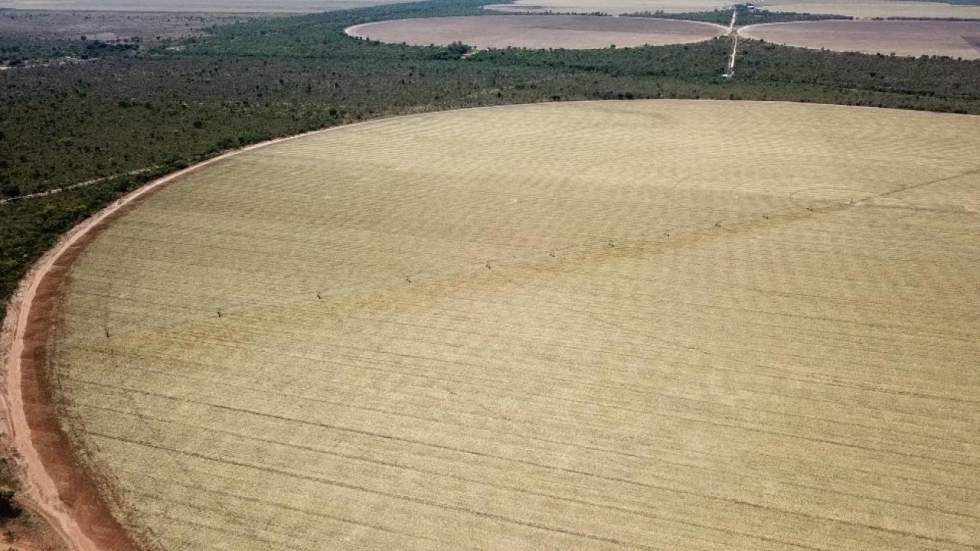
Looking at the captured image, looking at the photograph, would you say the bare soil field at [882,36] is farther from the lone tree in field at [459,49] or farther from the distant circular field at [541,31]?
the lone tree in field at [459,49]

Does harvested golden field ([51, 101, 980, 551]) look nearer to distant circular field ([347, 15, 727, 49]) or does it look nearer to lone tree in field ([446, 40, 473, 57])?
lone tree in field ([446, 40, 473, 57])

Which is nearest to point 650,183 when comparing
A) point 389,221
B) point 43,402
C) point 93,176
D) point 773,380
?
point 389,221

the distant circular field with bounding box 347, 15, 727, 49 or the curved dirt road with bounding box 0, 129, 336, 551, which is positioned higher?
the distant circular field with bounding box 347, 15, 727, 49

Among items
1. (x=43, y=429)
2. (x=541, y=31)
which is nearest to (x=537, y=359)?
(x=43, y=429)

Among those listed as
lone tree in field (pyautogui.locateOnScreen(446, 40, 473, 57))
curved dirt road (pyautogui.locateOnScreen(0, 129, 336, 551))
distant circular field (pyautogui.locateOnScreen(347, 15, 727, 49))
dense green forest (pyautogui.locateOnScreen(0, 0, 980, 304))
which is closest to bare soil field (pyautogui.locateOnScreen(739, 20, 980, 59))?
dense green forest (pyautogui.locateOnScreen(0, 0, 980, 304))

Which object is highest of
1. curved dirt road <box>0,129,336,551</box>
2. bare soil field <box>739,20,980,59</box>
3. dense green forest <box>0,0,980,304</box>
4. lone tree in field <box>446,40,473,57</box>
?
bare soil field <box>739,20,980,59</box>
